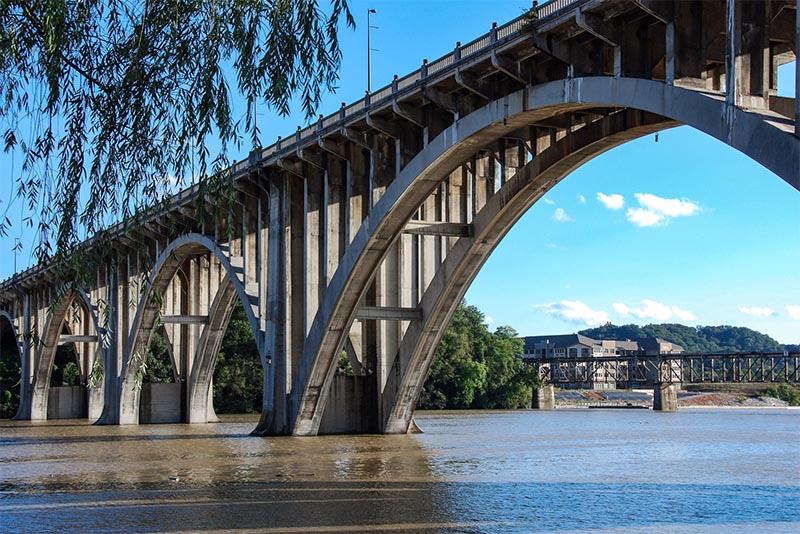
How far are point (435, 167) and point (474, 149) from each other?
132 cm

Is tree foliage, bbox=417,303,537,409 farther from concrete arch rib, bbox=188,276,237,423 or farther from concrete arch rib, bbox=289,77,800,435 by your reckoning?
concrete arch rib, bbox=289,77,800,435

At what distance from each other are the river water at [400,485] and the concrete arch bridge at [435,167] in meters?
2.93

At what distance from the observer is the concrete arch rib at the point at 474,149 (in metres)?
16.3

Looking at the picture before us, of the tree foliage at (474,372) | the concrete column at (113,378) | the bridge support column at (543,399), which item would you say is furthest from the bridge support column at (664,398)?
the concrete column at (113,378)

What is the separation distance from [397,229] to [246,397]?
158ft

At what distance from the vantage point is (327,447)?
1307 inches

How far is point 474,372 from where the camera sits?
86.6 metres

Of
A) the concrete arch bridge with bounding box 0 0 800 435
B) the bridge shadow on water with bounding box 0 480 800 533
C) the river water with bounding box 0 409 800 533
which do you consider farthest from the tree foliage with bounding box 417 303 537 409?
the bridge shadow on water with bounding box 0 480 800 533

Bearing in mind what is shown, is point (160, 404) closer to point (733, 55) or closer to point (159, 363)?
point (159, 363)

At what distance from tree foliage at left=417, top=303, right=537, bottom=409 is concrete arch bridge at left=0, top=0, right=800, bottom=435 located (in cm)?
3867

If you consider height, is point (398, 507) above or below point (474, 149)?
below

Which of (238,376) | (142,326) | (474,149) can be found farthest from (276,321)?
(238,376)

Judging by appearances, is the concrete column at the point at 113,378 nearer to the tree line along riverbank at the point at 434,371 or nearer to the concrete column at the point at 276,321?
the tree line along riverbank at the point at 434,371

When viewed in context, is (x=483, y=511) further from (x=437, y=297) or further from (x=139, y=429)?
(x=139, y=429)
